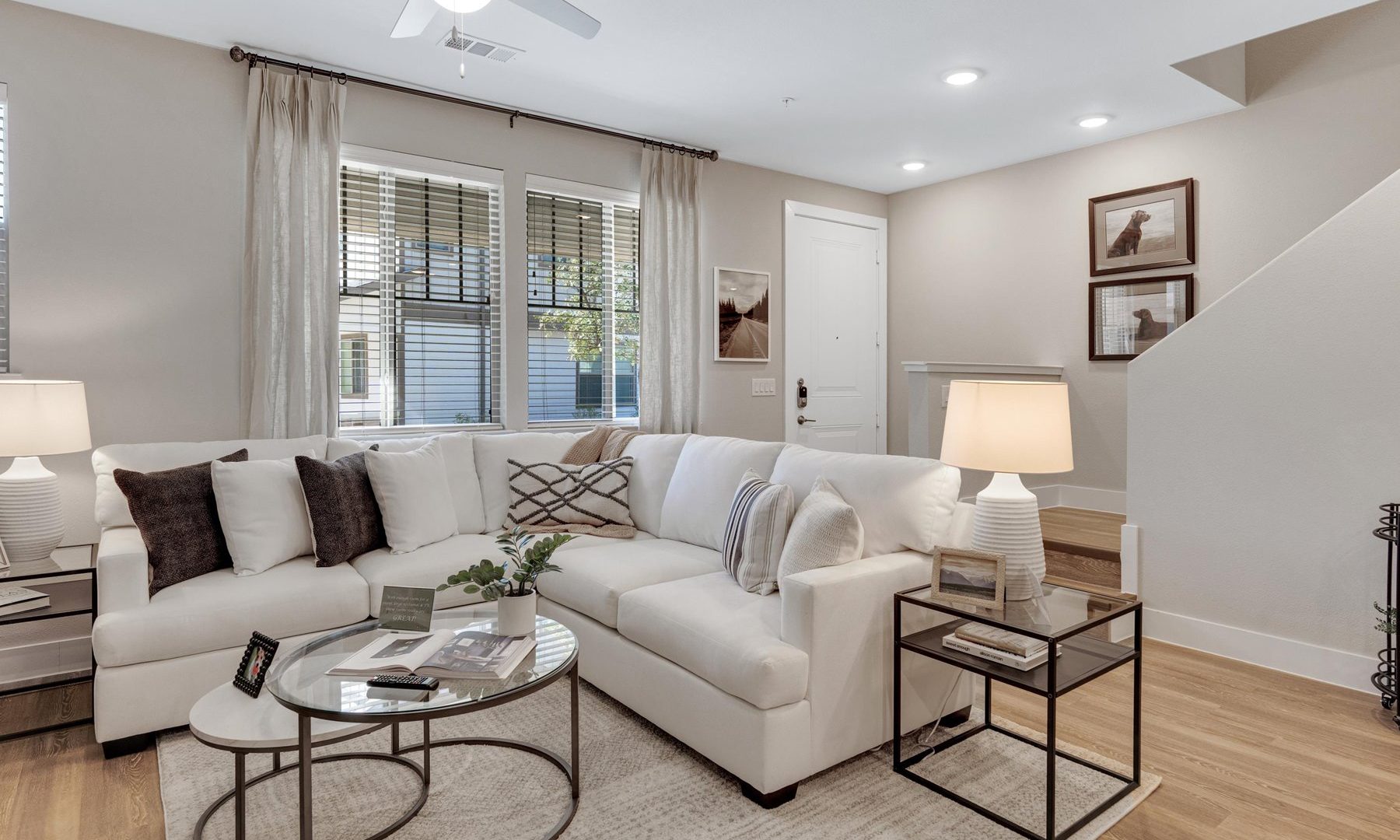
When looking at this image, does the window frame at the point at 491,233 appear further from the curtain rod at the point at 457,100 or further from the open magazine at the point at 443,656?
the open magazine at the point at 443,656

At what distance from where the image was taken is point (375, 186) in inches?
159

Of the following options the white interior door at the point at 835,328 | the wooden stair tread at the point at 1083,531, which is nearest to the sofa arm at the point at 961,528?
the wooden stair tread at the point at 1083,531

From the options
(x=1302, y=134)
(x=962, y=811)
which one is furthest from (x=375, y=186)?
(x=1302, y=134)

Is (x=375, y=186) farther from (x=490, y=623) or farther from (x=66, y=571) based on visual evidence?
(x=490, y=623)

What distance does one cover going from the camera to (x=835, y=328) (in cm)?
599

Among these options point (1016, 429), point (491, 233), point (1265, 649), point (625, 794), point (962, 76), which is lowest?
point (625, 794)

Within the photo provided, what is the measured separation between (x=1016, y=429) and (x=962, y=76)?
7.26ft

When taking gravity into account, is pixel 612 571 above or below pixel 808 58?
below

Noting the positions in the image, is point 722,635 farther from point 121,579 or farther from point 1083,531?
point 1083,531

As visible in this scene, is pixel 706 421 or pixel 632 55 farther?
pixel 706 421

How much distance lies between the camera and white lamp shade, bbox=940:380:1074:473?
251 cm

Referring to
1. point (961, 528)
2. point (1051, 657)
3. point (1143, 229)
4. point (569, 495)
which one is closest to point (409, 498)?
point (569, 495)

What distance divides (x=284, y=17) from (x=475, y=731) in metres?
2.98

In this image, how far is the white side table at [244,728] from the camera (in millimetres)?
1721
